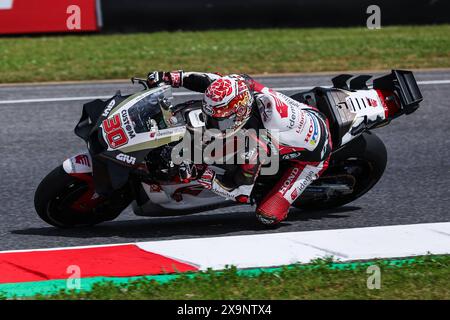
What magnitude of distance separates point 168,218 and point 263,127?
4.33 feet

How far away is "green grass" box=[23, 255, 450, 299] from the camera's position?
551cm

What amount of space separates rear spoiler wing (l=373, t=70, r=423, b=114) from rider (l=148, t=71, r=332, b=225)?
67 cm

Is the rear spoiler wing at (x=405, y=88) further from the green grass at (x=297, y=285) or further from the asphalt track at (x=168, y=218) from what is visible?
the green grass at (x=297, y=285)

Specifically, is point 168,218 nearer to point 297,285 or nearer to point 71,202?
point 71,202

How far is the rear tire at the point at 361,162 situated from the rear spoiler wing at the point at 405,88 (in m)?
0.40

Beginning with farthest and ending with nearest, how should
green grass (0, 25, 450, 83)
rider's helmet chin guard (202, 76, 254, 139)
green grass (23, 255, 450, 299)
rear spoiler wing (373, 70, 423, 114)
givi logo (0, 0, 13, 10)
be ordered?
givi logo (0, 0, 13, 10), green grass (0, 25, 450, 83), rear spoiler wing (373, 70, 423, 114), rider's helmet chin guard (202, 76, 254, 139), green grass (23, 255, 450, 299)

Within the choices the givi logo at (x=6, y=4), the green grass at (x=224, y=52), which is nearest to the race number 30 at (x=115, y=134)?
the green grass at (x=224, y=52)

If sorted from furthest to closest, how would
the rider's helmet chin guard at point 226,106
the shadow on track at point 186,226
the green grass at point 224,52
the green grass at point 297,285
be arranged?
the green grass at point 224,52
the shadow on track at point 186,226
the rider's helmet chin guard at point 226,106
the green grass at point 297,285

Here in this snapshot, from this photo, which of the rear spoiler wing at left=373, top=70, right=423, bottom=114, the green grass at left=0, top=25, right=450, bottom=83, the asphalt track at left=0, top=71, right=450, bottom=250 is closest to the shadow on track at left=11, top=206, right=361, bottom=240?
the asphalt track at left=0, top=71, right=450, bottom=250

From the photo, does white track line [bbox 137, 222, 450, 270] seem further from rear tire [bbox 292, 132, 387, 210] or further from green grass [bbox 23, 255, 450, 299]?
rear tire [bbox 292, 132, 387, 210]

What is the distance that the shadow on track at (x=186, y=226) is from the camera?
6.95m

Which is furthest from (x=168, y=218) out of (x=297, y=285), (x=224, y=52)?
(x=224, y=52)

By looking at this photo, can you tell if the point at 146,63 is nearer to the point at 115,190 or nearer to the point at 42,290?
the point at 115,190

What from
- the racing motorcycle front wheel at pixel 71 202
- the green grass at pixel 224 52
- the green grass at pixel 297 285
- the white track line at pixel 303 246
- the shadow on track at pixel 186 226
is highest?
the green grass at pixel 224 52
